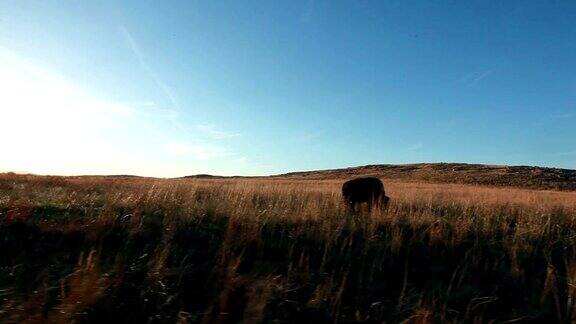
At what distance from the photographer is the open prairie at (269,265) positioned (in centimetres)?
516

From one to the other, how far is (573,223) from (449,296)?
5843 millimetres

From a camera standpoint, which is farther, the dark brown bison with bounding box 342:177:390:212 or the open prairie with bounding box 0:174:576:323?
the dark brown bison with bounding box 342:177:390:212

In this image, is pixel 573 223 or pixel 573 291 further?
pixel 573 223

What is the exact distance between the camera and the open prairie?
5.16m

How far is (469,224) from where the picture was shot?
9.05 metres

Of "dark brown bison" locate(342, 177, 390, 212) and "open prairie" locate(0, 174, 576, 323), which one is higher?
"dark brown bison" locate(342, 177, 390, 212)

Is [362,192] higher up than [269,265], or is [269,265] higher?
[362,192]

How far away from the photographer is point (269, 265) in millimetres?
6793

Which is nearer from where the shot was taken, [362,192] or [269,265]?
[269,265]

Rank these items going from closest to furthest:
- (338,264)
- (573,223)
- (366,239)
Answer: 1. (338,264)
2. (366,239)
3. (573,223)

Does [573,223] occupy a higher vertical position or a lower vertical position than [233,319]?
higher

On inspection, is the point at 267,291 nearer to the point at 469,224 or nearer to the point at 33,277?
the point at 33,277

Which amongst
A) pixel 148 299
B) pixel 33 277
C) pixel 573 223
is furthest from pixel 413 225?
pixel 33 277

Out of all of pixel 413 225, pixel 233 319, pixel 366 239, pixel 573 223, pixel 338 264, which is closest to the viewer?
pixel 233 319
